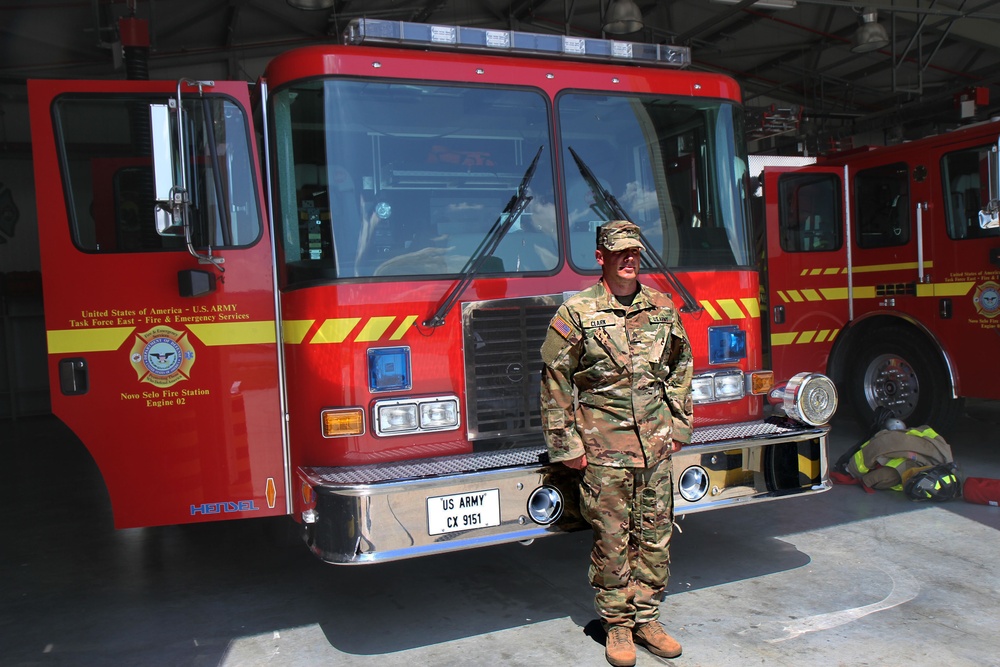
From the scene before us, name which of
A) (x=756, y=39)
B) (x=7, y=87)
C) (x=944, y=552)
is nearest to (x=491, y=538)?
(x=944, y=552)

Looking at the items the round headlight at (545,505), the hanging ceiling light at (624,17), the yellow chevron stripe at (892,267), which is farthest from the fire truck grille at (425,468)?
the hanging ceiling light at (624,17)

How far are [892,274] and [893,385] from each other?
0.96m

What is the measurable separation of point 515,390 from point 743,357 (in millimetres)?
1317

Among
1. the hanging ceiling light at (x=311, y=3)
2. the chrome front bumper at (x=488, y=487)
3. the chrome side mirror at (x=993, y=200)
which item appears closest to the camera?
the chrome front bumper at (x=488, y=487)

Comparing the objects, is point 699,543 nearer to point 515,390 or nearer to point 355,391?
point 515,390

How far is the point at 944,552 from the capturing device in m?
4.63

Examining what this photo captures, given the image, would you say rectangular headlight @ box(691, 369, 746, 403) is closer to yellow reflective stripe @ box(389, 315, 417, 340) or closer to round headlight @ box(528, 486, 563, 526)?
round headlight @ box(528, 486, 563, 526)

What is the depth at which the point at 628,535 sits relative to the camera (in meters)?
3.39

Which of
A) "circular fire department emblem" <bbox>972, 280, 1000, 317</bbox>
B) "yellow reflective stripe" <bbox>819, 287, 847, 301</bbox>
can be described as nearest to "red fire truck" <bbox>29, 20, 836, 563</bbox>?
"circular fire department emblem" <bbox>972, 280, 1000, 317</bbox>

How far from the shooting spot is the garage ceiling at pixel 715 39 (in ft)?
33.0

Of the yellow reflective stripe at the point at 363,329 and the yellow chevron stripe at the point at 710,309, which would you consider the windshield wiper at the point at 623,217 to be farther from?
the yellow reflective stripe at the point at 363,329

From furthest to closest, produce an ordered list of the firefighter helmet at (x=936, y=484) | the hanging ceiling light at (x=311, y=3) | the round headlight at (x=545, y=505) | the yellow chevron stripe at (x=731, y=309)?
the hanging ceiling light at (x=311, y=3) < the firefighter helmet at (x=936, y=484) < the yellow chevron stripe at (x=731, y=309) < the round headlight at (x=545, y=505)

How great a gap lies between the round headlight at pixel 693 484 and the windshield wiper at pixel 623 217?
0.84 metres

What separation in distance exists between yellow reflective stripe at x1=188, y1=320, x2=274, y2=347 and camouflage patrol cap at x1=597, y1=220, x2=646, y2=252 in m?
1.55
